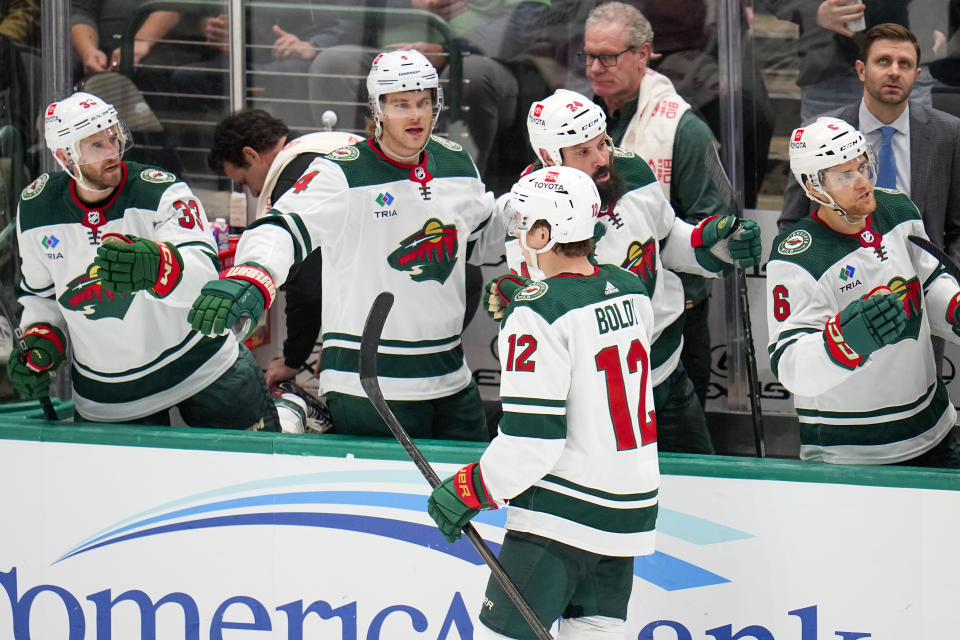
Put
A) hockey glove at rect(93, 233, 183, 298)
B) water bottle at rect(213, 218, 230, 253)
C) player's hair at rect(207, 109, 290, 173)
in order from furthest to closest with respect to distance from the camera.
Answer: water bottle at rect(213, 218, 230, 253), player's hair at rect(207, 109, 290, 173), hockey glove at rect(93, 233, 183, 298)

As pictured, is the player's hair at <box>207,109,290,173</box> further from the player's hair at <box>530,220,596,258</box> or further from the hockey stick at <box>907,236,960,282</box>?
the hockey stick at <box>907,236,960,282</box>

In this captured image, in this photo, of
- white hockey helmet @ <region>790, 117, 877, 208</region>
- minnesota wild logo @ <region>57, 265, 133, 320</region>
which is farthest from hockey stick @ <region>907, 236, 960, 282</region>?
minnesota wild logo @ <region>57, 265, 133, 320</region>

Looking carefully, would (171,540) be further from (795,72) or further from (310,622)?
(795,72)

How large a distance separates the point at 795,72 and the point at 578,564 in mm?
2266

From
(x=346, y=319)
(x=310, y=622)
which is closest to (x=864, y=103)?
(x=346, y=319)

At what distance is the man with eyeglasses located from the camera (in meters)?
3.59

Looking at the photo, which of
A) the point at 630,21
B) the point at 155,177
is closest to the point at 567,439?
the point at 155,177

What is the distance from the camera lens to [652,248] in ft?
10.4

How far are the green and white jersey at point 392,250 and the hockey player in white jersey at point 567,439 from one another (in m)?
0.62

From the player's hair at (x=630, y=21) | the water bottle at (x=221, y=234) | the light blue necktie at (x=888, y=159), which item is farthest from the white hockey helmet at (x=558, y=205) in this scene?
the water bottle at (x=221, y=234)

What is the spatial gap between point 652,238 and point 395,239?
0.67 m

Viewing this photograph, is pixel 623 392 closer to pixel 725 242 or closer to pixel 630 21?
pixel 725 242

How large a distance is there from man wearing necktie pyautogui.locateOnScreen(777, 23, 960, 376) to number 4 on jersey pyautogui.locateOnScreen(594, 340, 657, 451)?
1.42 metres

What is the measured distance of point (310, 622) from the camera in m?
2.92
